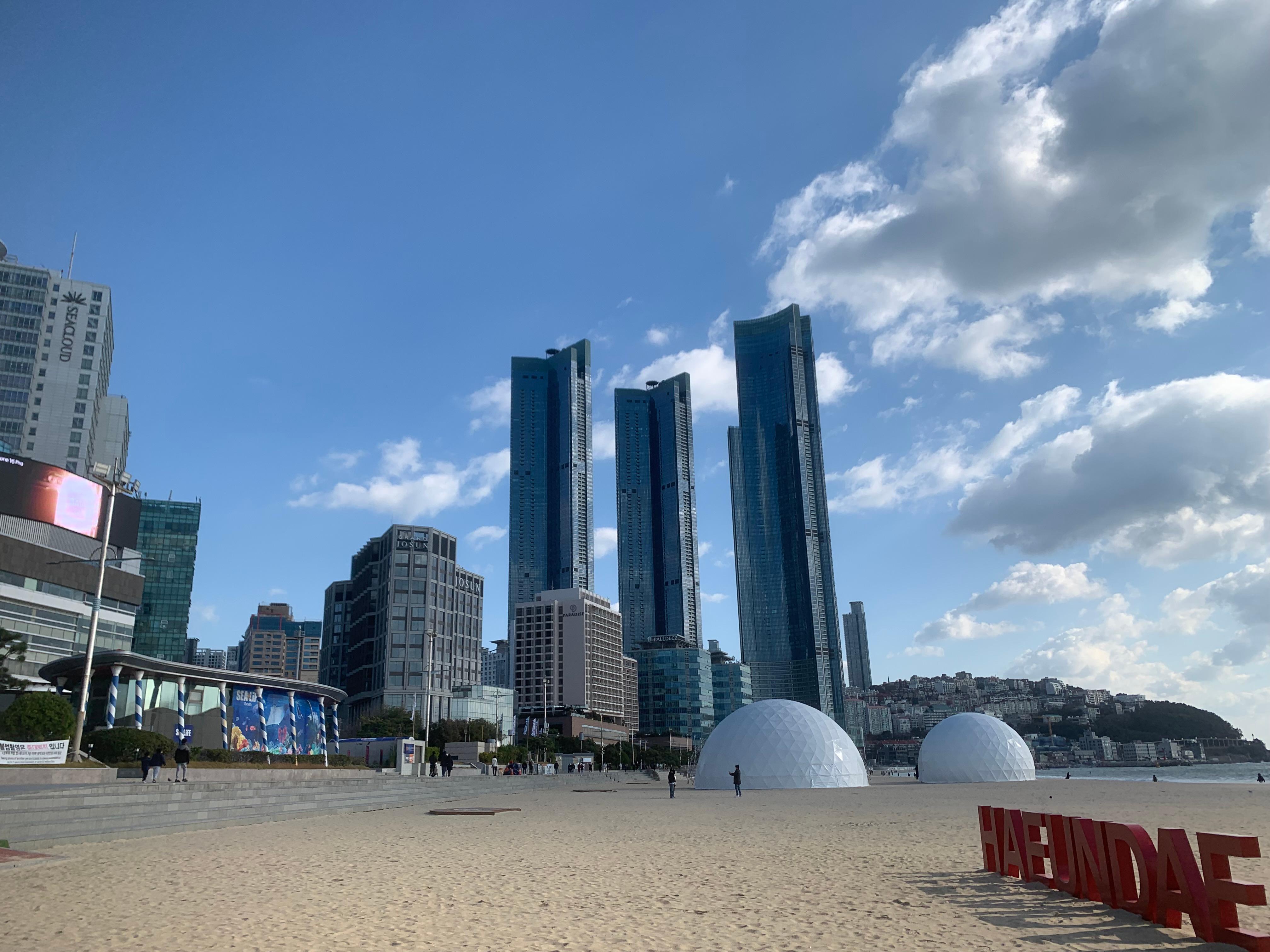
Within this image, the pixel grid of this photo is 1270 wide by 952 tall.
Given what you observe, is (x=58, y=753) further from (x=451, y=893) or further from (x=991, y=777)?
→ (x=991, y=777)

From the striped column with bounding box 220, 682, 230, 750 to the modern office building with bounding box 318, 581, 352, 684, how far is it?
4240 inches

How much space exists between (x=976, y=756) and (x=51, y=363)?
131 metres

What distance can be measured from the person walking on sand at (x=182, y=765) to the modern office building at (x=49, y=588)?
32819 millimetres

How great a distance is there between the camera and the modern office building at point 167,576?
123 meters

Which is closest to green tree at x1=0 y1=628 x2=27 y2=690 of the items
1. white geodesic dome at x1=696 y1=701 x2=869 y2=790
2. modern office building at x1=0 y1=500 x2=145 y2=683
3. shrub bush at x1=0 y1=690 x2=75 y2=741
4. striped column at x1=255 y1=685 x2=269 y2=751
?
shrub bush at x1=0 y1=690 x2=75 y2=741

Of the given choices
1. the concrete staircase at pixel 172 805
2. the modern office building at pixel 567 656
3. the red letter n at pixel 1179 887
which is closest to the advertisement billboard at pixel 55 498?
the concrete staircase at pixel 172 805

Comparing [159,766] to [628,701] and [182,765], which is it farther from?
[628,701]

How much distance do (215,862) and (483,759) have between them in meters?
64.3

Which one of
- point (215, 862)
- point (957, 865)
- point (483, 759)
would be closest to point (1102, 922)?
point (957, 865)

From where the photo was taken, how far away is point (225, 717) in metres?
51.2

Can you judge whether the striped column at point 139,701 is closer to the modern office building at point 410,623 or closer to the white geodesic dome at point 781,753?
the white geodesic dome at point 781,753

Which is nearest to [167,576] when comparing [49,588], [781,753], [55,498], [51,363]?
[51,363]

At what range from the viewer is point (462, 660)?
143 meters

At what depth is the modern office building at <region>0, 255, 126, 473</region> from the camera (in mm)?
118062
